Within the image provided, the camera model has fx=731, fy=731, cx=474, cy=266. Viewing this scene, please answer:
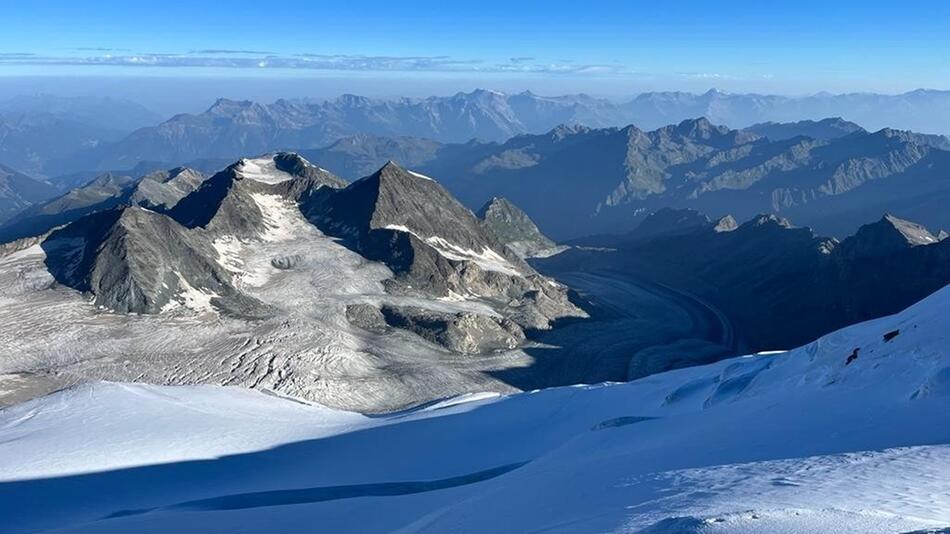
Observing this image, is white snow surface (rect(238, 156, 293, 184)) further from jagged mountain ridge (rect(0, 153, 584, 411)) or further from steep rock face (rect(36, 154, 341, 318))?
steep rock face (rect(36, 154, 341, 318))

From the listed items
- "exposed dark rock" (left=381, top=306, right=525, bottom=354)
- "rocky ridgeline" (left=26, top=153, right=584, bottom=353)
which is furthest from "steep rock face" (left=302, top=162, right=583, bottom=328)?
"exposed dark rock" (left=381, top=306, right=525, bottom=354)

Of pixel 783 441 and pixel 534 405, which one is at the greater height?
pixel 783 441

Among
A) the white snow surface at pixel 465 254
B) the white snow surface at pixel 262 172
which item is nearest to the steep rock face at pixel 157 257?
the white snow surface at pixel 262 172

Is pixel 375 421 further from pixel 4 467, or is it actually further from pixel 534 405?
pixel 4 467

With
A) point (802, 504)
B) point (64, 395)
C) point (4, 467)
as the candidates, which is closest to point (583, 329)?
point (64, 395)

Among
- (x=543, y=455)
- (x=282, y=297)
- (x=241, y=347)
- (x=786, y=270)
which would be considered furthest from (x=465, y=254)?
(x=543, y=455)

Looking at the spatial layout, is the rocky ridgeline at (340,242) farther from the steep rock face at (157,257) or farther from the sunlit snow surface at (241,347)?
the sunlit snow surface at (241,347)
